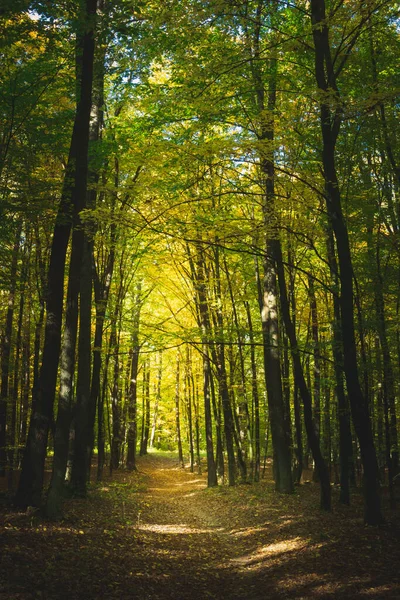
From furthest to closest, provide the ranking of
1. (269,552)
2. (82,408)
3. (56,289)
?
(82,408) → (56,289) → (269,552)

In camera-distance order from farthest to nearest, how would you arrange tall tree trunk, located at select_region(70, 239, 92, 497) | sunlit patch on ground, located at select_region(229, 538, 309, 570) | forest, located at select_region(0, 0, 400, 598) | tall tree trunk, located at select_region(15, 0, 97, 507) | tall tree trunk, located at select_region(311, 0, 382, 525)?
tall tree trunk, located at select_region(70, 239, 92, 497) → tall tree trunk, located at select_region(15, 0, 97, 507) → forest, located at select_region(0, 0, 400, 598) → tall tree trunk, located at select_region(311, 0, 382, 525) → sunlit patch on ground, located at select_region(229, 538, 309, 570)

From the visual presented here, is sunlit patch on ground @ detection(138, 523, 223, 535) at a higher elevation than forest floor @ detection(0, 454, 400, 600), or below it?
below

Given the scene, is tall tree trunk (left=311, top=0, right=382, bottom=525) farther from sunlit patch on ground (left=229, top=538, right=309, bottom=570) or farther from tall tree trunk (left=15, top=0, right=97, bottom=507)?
tall tree trunk (left=15, top=0, right=97, bottom=507)

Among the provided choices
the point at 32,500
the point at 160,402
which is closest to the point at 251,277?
the point at 32,500

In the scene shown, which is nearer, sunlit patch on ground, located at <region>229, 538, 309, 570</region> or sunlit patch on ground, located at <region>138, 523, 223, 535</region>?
sunlit patch on ground, located at <region>229, 538, 309, 570</region>

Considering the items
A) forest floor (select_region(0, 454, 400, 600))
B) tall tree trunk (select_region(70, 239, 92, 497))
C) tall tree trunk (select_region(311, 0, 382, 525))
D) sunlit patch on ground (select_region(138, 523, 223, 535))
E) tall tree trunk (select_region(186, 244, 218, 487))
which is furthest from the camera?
tall tree trunk (select_region(186, 244, 218, 487))

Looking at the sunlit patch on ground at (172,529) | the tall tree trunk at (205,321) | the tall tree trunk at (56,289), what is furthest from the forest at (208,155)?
the tall tree trunk at (205,321)

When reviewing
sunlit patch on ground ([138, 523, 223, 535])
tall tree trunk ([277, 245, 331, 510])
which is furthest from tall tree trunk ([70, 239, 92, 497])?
tall tree trunk ([277, 245, 331, 510])

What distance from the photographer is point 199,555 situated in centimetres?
824

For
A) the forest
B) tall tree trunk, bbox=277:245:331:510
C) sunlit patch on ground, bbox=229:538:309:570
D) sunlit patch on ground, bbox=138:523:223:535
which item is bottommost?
sunlit patch on ground, bbox=138:523:223:535

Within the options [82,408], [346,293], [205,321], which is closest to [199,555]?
[346,293]

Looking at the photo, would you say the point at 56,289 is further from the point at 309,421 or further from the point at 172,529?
the point at 309,421

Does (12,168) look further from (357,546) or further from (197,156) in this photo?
(357,546)

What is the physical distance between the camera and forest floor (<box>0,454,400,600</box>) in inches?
216
